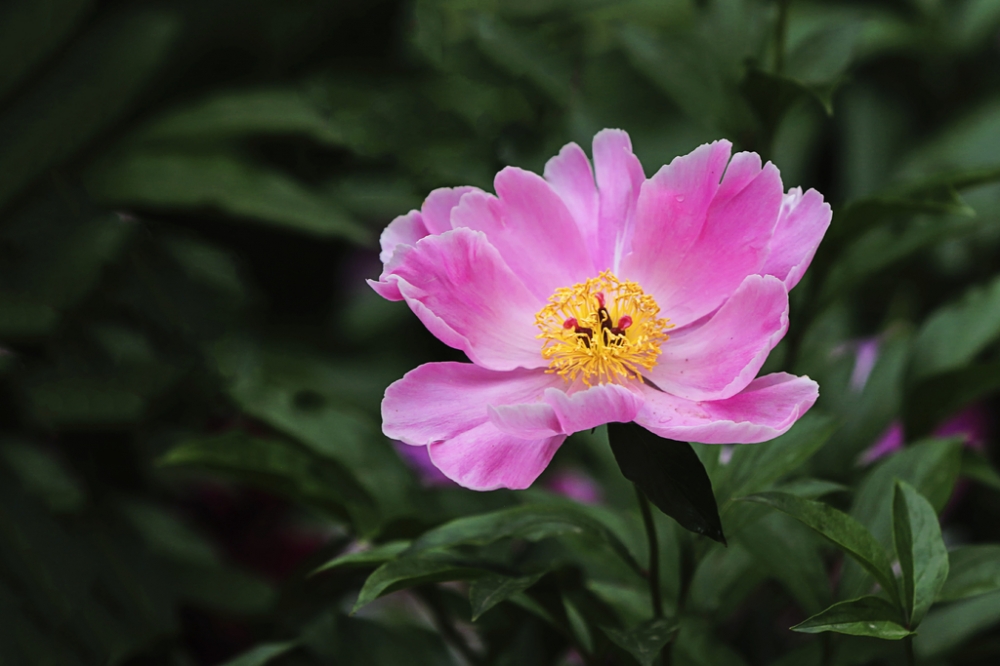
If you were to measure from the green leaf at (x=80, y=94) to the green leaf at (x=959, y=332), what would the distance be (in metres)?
0.89

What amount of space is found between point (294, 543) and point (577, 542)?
71 cm

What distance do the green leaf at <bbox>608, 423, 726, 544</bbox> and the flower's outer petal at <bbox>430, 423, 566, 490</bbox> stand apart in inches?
1.4

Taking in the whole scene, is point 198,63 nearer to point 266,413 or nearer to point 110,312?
point 110,312

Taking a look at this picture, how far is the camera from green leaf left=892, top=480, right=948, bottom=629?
501mm

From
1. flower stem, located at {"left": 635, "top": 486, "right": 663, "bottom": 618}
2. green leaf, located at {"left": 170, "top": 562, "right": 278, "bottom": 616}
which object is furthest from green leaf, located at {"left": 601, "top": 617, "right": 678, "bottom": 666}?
green leaf, located at {"left": 170, "top": 562, "right": 278, "bottom": 616}

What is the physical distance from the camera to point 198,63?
1.54 m

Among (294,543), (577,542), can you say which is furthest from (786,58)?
(294,543)

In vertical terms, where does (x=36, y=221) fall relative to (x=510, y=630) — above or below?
above

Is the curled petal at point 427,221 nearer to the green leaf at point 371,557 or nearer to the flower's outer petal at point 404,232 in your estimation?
the flower's outer petal at point 404,232

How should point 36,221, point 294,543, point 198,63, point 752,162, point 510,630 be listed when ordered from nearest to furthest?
point 752,162 → point 510,630 → point 36,221 → point 294,543 → point 198,63

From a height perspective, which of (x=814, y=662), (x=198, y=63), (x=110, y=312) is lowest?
(x=814, y=662)

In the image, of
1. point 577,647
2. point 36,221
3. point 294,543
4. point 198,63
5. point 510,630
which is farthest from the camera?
point 198,63

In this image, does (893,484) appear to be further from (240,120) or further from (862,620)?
(240,120)

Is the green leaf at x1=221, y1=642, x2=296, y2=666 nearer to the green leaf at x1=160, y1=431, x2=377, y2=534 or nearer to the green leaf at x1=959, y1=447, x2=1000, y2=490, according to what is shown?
the green leaf at x1=160, y1=431, x2=377, y2=534
